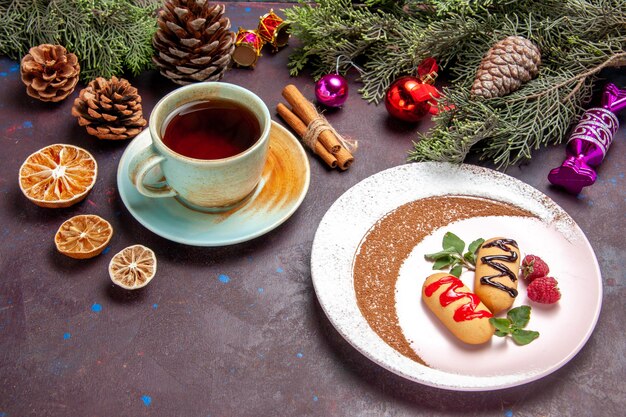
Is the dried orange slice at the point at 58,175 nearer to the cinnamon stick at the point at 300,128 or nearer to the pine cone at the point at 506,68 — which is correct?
the cinnamon stick at the point at 300,128

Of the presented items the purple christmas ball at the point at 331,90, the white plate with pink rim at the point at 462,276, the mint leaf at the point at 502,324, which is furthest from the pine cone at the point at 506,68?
the mint leaf at the point at 502,324

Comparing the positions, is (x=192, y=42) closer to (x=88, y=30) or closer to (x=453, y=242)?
(x=88, y=30)

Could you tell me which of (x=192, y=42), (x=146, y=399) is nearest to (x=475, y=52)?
(x=192, y=42)

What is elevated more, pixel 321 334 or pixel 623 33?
pixel 623 33

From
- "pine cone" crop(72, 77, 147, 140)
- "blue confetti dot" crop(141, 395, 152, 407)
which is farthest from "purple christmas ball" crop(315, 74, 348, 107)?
"blue confetti dot" crop(141, 395, 152, 407)

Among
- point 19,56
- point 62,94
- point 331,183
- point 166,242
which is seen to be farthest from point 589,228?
point 19,56

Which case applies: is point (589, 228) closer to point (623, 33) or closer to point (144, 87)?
point (623, 33)
